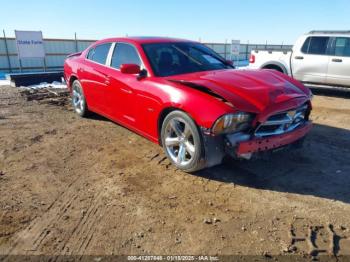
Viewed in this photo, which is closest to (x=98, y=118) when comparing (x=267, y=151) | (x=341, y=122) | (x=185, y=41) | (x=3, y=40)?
(x=185, y=41)

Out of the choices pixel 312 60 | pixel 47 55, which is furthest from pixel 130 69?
pixel 47 55

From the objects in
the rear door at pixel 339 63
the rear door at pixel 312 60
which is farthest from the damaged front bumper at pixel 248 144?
the rear door at pixel 312 60

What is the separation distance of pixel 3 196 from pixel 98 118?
342 cm

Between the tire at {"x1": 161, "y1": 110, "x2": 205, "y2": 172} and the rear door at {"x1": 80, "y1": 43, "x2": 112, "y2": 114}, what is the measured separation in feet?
5.80

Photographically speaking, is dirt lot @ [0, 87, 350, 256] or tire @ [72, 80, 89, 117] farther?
tire @ [72, 80, 89, 117]

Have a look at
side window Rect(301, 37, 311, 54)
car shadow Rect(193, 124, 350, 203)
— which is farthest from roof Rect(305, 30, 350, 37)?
car shadow Rect(193, 124, 350, 203)

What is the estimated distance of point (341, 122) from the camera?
6.77 m

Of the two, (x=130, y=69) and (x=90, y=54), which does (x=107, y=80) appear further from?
(x=90, y=54)

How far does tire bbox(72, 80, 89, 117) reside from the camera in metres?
6.74

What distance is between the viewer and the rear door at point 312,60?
373 inches

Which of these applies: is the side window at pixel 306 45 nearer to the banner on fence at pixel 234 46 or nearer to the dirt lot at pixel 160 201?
the dirt lot at pixel 160 201

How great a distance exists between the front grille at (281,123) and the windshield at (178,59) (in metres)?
1.45

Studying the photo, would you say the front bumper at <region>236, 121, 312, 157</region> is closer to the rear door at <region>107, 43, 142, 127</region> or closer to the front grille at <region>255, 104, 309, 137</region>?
the front grille at <region>255, 104, 309, 137</region>

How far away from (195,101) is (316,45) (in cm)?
727
